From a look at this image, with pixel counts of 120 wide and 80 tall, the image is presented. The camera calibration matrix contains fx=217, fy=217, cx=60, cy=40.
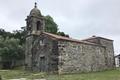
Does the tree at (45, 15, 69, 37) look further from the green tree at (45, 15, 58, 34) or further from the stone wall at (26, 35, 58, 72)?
the stone wall at (26, 35, 58, 72)

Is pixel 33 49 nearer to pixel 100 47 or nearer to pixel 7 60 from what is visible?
pixel 100 47

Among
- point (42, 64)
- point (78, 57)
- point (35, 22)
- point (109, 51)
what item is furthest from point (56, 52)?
point (109, 51)

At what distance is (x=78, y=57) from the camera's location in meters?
26.4

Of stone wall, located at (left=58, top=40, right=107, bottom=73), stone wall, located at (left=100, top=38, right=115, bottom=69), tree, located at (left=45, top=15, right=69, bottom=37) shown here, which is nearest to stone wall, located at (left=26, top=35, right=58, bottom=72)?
stone wall, located at (left=58, top=40, right=107, bottom=73)

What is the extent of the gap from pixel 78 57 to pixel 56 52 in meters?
3.33

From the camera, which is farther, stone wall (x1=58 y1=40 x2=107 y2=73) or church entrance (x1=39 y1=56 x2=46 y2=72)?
church entrance (x1=39 y1=56 x2=46 y2=72)

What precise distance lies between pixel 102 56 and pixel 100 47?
135cm

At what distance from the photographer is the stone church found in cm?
2453

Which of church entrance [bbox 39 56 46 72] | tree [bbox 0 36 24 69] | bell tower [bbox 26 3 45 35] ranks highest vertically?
bell tower [bbox 26 3 45 35]

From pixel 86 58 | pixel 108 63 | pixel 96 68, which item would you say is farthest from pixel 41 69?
pixel 108 63

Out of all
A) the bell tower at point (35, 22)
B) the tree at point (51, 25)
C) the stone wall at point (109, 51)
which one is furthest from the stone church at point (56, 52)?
the tree at point (51, 25)

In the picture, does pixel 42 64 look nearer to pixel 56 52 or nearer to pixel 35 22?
pixel 56 52

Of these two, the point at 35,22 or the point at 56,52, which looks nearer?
the point at 56,52

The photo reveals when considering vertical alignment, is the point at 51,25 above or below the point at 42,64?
above
